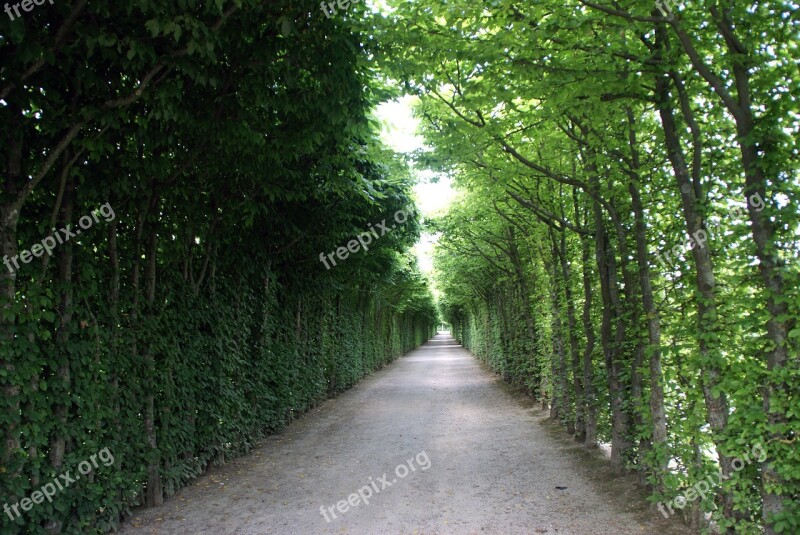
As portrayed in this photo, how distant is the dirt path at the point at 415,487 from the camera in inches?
215

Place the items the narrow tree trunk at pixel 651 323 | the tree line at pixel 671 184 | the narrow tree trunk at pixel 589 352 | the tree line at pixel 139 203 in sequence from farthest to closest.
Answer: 1. the narrow tree trunk at pixel 589 352
2. the narrow tree trunk at pixel 651 323
3. the tree line at pixel 139 203
4. the tree line at pixel 671 184

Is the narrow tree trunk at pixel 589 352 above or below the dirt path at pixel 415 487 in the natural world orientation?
above

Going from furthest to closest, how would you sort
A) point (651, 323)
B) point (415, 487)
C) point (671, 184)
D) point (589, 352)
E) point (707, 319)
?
point (589, 352)
point (415, 487)
point (651, 323)
point (671, 184)
point (707, 319)

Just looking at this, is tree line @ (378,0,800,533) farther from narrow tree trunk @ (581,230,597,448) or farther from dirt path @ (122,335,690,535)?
dirt path @ (122,335,690,535)

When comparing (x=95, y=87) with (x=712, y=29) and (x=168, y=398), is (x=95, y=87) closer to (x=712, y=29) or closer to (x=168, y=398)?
(x=168, y=398)

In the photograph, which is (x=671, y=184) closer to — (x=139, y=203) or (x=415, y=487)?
(x=415, y=487)

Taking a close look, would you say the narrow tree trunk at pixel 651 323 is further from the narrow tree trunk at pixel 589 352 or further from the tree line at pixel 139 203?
the tree line at pixel 139 203

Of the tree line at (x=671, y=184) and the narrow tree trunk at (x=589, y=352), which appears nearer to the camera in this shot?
the tree line at (x=671, y=184)

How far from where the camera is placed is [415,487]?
6809 millimetres

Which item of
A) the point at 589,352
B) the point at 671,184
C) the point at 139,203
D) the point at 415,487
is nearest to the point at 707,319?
the point at 671,184

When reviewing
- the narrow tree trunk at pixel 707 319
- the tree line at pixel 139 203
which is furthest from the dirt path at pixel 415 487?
the narrow tree trunk at pixel 707 319

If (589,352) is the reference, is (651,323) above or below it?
above

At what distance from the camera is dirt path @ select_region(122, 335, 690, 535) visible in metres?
5.46

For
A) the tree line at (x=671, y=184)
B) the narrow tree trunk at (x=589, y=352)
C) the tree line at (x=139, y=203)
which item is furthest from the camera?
the narrow tree trunk at (x=589, y=352)
